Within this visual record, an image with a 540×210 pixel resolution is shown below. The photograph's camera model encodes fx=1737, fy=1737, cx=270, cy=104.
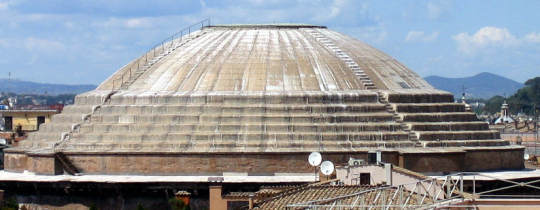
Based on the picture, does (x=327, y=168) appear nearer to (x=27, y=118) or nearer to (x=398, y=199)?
(x=398, y=199)

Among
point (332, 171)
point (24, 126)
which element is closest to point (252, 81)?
point (332, 171)

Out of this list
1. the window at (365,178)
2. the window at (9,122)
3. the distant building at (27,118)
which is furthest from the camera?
the window at (9,122)

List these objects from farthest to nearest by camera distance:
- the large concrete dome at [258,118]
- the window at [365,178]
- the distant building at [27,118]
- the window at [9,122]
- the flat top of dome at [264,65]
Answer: the window at [9,122], the distant building at [27,118], the flat top of dome at [264,65], the large concrete dome at [258,118], the window at [365,178]

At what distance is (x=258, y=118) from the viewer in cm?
9438

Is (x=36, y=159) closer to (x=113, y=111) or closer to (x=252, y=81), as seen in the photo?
(x=113, y=111)

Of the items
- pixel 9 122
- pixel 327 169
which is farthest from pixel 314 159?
pixel 9 122

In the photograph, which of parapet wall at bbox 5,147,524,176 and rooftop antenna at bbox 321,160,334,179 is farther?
parapet wall at bbox 5,147,524,176

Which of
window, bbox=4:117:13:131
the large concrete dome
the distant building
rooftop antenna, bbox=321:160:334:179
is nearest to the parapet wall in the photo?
the large concrete dome

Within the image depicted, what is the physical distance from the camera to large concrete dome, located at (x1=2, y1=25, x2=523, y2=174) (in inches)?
3639

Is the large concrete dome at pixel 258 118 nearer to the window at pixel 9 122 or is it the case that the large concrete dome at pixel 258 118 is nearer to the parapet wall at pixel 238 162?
the parapet wall at pixel 238 162

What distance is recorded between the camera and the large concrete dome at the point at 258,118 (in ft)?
303

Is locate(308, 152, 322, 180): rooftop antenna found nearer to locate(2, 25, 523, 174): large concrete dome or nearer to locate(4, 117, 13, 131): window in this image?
locate(2, 25, 523, 174): large concrete dome

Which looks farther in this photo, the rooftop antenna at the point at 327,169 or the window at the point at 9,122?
the window at the point at 9,122

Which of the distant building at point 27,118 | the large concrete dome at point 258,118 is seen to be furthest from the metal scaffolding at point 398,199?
the distant building at point 27,118
